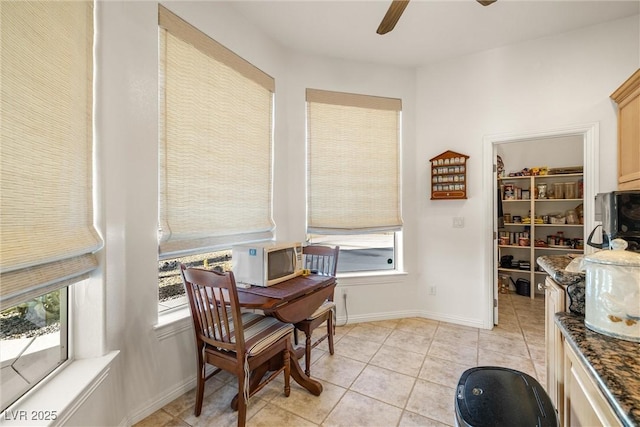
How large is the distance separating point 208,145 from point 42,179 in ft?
3.53

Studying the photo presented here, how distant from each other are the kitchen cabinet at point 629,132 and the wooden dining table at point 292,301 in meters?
2.44

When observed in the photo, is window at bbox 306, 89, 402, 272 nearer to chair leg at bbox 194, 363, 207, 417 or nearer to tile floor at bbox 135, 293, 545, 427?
tile floor at bbox 135, 293, 545, 427

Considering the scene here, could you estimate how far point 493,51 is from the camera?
9.50ft

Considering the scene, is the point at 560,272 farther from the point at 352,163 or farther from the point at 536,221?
the point at 536,221

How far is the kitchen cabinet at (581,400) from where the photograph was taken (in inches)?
27.7

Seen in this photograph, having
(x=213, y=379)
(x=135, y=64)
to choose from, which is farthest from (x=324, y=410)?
(x=135, y=64)

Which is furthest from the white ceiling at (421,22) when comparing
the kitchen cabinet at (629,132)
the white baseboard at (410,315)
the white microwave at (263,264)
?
the white baseboard at (410,315)

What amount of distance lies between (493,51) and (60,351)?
4214mm

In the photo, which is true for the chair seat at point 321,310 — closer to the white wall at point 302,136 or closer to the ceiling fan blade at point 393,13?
the white wall at point 302,136

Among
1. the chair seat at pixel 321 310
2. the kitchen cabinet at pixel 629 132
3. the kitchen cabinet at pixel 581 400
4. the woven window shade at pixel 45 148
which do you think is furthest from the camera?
the chair seat at pixel 321 310

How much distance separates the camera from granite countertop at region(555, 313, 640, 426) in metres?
0.57

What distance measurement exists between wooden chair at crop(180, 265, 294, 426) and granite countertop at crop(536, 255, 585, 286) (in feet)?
4.78

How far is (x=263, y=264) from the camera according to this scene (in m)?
1.88

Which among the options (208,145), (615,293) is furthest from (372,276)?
(615,293)
